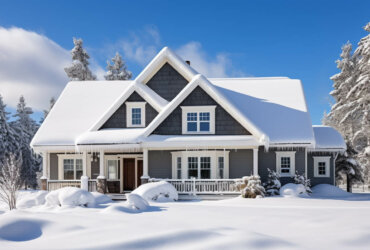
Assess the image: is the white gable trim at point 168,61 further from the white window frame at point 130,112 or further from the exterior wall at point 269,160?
the exterior wall at point 269,160

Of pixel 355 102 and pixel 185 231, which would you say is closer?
pixel 185 231

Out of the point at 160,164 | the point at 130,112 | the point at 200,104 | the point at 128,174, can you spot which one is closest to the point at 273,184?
the point at 200,104

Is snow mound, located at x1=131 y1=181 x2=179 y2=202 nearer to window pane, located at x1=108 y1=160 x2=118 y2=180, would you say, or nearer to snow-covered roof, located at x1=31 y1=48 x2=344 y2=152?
snow-covered roof, located at x1=31 y1=48 x2=344 y2=152

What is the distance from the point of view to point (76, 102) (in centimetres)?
2205

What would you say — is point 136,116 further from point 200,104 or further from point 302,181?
point 302,181

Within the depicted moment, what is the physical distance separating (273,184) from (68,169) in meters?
12.3

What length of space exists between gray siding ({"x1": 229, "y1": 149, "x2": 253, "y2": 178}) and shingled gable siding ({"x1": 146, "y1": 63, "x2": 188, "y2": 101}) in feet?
17.3

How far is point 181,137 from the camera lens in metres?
17.3

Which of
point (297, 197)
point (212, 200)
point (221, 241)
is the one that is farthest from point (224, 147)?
point (221, 241)

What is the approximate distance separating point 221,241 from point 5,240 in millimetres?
4594

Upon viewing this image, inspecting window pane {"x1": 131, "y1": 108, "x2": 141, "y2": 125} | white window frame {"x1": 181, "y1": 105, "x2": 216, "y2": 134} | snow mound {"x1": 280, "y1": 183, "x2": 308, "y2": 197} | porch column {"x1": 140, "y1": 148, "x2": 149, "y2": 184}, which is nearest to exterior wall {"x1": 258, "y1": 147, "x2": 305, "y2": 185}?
snow mound {"x1": 280, "y1": 183, "x2": 308, "y2": 197}

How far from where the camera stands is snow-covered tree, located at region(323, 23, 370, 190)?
23031mm

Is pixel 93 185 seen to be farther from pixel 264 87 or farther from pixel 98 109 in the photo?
pixel 264 87

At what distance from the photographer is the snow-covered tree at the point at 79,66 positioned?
36062 mm
